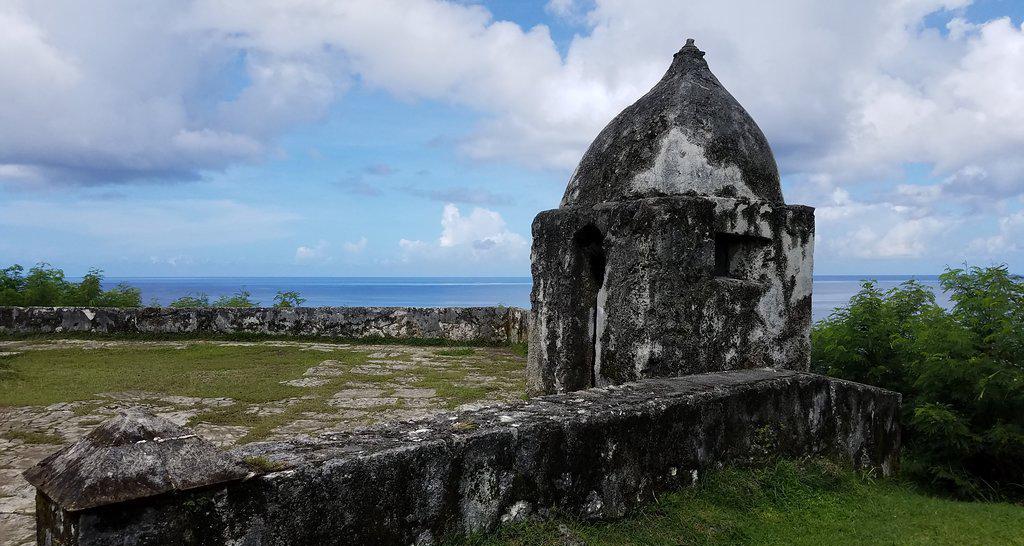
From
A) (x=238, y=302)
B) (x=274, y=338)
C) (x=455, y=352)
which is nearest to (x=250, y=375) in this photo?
(x=455, y=352)

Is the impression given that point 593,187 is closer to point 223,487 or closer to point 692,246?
point 692,246

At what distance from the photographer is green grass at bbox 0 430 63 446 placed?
16.9 ft

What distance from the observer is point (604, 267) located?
6.03 m

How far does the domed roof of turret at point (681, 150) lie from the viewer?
577 cm

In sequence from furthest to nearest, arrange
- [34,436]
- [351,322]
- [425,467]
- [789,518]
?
[351,322] → [34,436] → [789,518] → [425,467]

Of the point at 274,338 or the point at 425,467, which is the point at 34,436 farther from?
the point at 274,338

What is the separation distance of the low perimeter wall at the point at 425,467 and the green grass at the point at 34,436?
338 cm

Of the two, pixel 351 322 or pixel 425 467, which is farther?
pixel 351 322

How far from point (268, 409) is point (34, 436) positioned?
71.9 inches

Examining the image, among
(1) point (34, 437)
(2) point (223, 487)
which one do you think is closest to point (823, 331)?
(2) point (223, 487)

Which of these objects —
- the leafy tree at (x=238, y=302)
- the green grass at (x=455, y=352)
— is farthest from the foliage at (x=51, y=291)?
the green grass at (x=455, y=352)

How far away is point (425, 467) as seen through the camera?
9.54ft

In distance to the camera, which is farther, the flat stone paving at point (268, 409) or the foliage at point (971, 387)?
the foliage at point (971, 387)

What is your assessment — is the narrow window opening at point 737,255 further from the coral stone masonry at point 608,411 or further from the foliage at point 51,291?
the foliage at point 51,291
